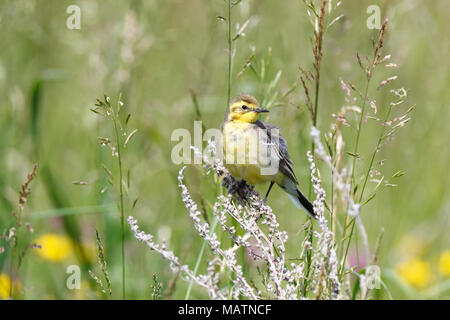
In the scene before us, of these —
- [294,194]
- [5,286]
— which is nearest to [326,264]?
[294,194]

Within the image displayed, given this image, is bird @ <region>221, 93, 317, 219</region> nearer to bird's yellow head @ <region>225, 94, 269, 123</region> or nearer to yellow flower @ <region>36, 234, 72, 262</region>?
bird's yellow head @ <region>225, 94, 269, 123</region>

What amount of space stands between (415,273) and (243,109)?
2.18 meters

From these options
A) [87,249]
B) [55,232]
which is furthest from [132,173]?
[55,232]

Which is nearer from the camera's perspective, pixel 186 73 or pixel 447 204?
pixel 447 204

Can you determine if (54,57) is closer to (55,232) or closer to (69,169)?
(69,169)

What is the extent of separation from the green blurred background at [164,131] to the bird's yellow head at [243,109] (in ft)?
0.84

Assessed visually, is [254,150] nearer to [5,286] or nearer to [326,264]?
[326,264]

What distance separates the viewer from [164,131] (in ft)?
18.8

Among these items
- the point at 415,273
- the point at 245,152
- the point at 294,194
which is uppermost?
the point at 245,152

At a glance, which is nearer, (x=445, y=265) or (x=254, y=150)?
(x=254, y=150)

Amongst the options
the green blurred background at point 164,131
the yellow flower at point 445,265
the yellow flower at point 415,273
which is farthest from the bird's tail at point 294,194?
the yellow flower at point 415,273

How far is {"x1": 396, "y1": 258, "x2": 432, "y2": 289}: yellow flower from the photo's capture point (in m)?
4.76

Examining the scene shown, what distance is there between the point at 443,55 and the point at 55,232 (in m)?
3.71

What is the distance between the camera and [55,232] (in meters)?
5.29
